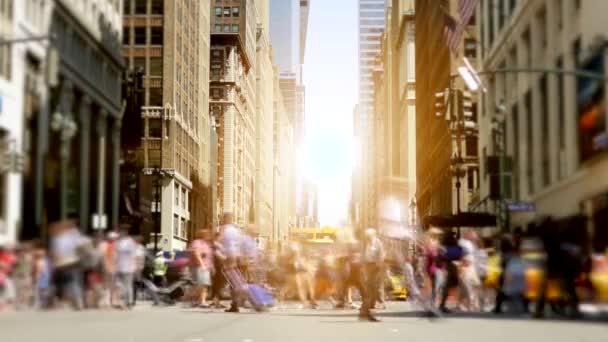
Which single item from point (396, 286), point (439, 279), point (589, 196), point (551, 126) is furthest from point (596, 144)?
point (396, 286)

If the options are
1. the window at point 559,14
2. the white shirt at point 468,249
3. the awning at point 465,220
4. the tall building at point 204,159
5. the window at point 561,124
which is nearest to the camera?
the window at point 559,14

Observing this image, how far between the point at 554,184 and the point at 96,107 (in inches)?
71.8

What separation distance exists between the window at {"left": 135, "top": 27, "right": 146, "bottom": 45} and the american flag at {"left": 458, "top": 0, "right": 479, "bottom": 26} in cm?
139

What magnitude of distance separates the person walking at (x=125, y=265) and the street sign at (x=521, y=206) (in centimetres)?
161

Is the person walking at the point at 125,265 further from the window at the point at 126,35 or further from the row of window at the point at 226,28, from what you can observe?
the row of window at the point at 226,28

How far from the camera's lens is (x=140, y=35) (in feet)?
14.7

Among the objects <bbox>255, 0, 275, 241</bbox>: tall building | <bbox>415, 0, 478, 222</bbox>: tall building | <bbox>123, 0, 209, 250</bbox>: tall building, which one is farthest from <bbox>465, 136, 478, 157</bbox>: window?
<bbox>255, 0, 275, 241</bbox>: tall building

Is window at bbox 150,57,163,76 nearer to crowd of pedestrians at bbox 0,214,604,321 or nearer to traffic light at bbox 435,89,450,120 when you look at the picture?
crowd of pedestrians at bbox 0,214,604,321

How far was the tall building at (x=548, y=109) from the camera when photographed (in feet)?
10.6

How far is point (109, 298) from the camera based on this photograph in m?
4.48

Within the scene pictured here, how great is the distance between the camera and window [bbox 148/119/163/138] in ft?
15.5

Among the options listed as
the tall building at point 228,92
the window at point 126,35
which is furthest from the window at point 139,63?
the tall building at point 228,92

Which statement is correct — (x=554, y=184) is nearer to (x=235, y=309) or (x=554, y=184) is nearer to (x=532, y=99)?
(x=532, y=99)

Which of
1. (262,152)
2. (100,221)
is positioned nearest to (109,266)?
(100,221)
